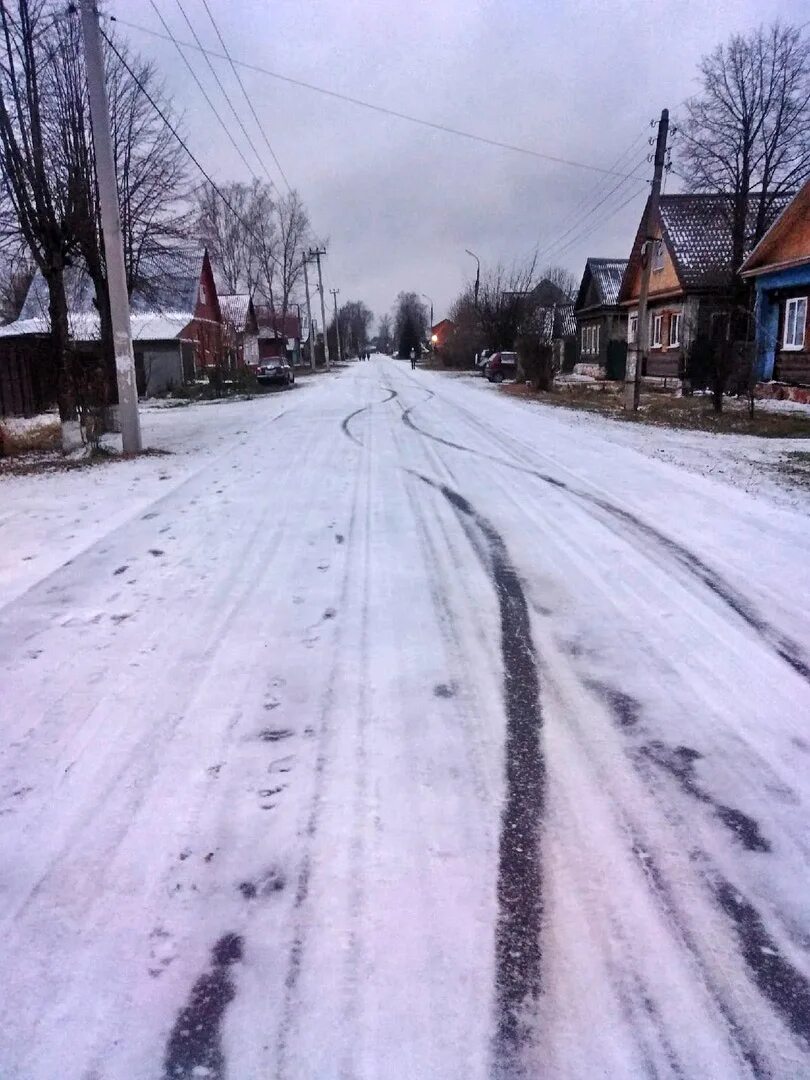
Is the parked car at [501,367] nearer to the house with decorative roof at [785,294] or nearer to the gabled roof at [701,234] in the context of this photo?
the gabled roof at [701,234]

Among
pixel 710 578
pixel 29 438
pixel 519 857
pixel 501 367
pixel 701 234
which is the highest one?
pixel 701 234

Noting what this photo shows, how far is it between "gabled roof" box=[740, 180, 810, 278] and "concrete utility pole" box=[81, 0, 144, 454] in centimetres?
1731

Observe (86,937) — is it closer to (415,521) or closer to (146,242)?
(415,521)

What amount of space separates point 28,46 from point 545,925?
50.4 feet

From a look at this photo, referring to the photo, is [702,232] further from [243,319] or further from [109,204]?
[243,319]

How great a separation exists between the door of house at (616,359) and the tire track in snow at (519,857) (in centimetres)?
3242

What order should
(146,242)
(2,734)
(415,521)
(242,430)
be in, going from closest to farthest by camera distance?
(2,734) → (415,521) → (242,430) → (146,242)

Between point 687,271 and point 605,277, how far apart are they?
10047 mm

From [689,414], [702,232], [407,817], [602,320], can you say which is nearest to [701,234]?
[702,232]

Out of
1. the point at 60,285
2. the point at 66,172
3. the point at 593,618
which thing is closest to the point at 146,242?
the point at 66,172

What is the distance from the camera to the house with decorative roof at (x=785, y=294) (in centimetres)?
2159

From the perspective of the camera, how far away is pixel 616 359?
116 feet

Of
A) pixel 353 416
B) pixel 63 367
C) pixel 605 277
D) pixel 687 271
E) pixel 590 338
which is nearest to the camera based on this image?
pixel 63 367

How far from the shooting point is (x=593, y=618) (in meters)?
4.82
